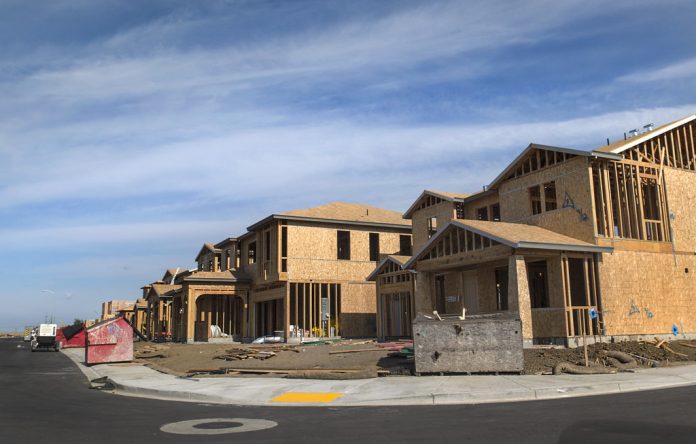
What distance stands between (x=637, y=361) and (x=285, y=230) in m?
23.0

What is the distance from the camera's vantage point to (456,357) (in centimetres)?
1664

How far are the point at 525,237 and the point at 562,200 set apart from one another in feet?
12.9

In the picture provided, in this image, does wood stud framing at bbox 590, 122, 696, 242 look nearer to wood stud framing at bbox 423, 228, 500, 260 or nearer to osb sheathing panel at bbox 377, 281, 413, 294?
wood stud framing at bbox 423, 228, 500, 260

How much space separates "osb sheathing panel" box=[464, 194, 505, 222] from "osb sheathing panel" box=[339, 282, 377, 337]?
9597 millimetres

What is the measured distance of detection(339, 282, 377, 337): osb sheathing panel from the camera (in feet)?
121

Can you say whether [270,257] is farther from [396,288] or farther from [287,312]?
[396,288]

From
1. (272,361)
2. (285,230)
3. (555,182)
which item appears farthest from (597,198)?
(285,230)

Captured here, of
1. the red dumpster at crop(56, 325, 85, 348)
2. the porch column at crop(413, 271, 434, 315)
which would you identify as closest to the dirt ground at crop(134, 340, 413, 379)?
the porch column at crop(413, 271, 434, 315)

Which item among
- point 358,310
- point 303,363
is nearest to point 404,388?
point 303,363

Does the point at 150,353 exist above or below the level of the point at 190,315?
below

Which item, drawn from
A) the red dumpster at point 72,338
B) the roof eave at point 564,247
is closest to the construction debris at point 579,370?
the roof eave at point 564,247

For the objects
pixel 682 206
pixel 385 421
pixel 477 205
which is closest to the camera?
pixel 385 421

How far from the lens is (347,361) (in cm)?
1981

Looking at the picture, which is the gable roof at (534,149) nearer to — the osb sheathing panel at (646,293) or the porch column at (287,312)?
the osb sheathing panel at (646,293)
